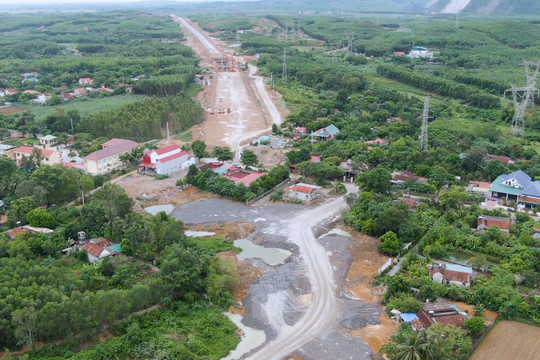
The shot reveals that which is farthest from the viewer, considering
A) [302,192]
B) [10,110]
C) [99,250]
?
[10,110]

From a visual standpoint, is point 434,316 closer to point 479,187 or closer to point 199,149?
point 479,187

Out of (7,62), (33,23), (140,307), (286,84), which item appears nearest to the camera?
(140,307)

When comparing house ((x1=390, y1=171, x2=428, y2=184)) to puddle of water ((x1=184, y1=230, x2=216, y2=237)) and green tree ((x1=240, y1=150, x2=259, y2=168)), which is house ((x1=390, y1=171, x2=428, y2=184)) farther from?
puddle of water ((x1=184, y1=230, x2=216, y2=237))

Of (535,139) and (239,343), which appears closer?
(239,343)

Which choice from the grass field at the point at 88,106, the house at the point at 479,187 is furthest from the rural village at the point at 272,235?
the grass field at the point at 88,106

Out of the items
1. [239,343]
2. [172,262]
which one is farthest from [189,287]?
[239,343]

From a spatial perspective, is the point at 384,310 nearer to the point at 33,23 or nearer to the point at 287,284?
the point at 287,284

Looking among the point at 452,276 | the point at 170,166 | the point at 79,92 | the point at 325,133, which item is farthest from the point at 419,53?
the point at 452,276
